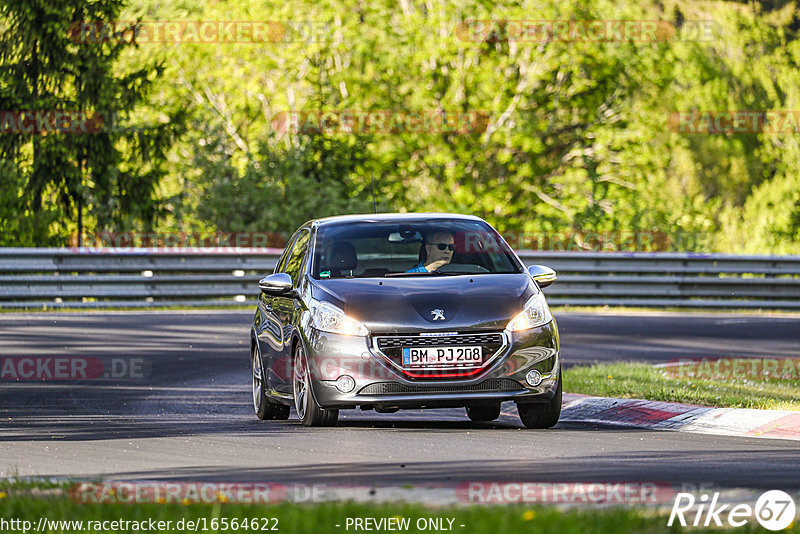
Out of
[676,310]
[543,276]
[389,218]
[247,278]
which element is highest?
[389,218]

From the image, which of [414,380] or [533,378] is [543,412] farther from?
[414,380]

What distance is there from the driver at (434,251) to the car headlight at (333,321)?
3.22 feet

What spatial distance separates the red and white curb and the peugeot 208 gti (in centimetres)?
116

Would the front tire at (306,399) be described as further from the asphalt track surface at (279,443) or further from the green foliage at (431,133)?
the green foliage at (431,133)

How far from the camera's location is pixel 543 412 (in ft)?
37.8

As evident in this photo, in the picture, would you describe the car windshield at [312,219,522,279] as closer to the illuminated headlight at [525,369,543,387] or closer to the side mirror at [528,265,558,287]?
the side mirror at [528,265,558,287]

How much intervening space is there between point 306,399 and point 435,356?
1.17 metres

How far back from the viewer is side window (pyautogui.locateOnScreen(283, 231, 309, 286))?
12477 mm

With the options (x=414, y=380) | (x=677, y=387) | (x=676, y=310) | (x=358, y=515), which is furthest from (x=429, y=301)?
(x=676, y=310)

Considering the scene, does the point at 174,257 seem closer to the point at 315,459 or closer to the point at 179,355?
the point at 179,355

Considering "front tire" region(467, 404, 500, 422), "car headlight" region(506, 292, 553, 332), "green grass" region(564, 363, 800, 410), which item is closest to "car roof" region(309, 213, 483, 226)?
"car headlight" region(506, 292, 553, 332)

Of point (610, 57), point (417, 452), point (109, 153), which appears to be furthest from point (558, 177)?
point (417, 452)

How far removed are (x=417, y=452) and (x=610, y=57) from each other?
3358cm

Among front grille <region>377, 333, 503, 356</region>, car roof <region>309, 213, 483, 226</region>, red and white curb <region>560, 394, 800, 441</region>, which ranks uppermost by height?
car roof <region>309, 213, 483, 226</region>
